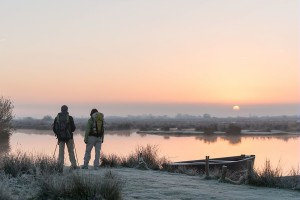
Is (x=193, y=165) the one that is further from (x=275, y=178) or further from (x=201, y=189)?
(x=201, y=189)

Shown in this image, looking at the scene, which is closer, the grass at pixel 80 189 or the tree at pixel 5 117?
the grass at pixel 80 189

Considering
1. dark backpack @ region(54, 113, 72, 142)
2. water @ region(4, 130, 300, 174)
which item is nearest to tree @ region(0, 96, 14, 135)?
water @ region(4, 130, 300, 174)

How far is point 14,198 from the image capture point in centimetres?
775

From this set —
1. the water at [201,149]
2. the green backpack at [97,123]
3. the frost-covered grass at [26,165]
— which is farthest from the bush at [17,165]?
the water at [201,149]

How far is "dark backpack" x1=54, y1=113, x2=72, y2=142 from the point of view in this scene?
44.7 ft

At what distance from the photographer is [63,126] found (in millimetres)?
13656

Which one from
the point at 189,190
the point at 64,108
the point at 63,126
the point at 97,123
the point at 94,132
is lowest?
the point at 189,190

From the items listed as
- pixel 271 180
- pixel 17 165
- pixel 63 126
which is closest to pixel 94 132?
pixel 63 126

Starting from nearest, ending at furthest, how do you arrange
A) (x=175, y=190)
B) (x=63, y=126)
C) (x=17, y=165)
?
(x=175, y=190), (x=17, y=165), (x=63, y=126)

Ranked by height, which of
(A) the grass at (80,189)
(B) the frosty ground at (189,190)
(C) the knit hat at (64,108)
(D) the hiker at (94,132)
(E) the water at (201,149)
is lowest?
(E) the water at (201,149)

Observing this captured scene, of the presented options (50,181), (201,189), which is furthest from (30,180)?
(201,189)

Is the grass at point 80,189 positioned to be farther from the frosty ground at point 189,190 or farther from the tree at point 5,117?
the tree at point 5,117

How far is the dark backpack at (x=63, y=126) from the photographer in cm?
1362

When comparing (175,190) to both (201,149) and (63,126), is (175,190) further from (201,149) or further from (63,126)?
(201,149)
